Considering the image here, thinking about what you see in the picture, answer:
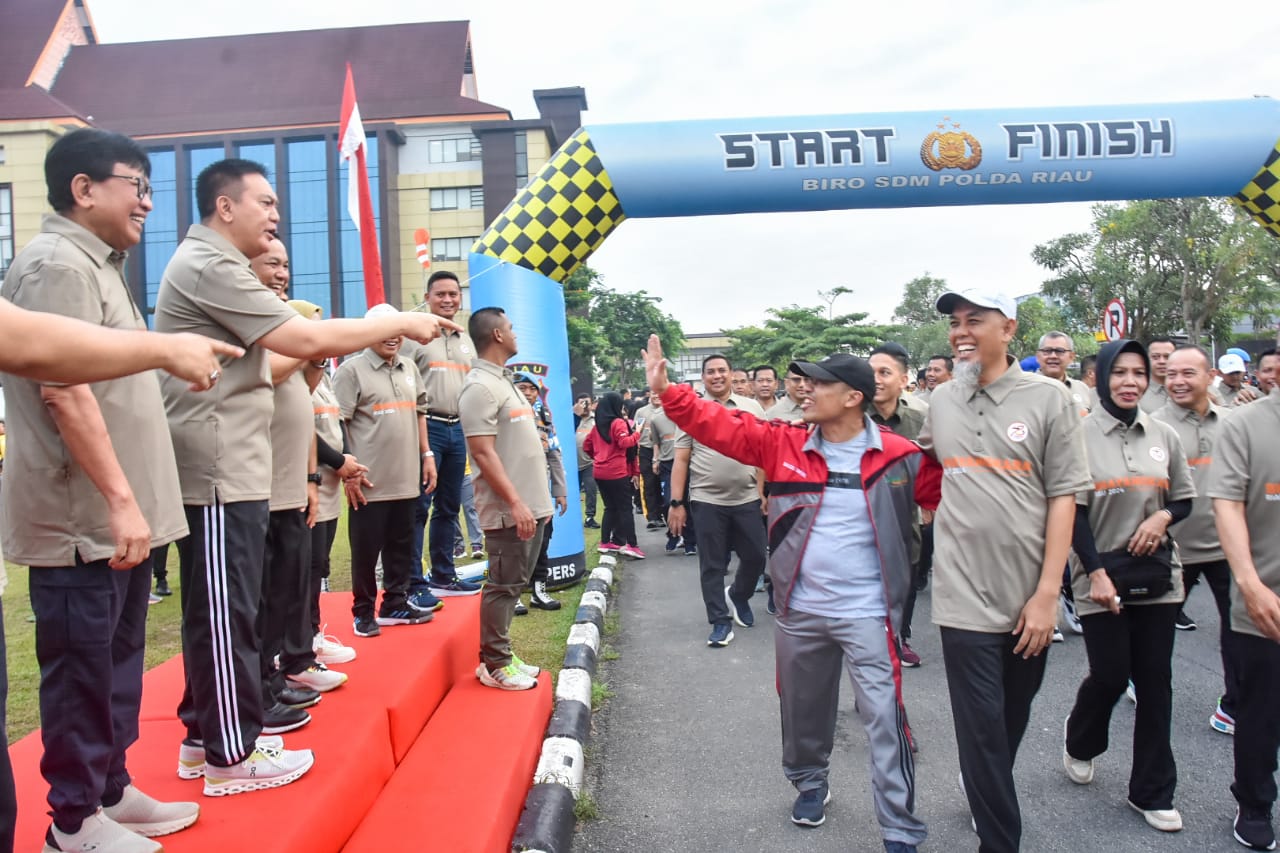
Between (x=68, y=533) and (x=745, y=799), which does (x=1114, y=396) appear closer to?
(x=745, y=799)

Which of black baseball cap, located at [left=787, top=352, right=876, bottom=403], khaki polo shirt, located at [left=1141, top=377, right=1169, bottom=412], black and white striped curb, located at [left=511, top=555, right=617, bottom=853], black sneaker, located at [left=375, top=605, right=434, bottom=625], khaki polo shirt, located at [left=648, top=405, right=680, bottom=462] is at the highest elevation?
black baseball cap, located at [left=787, top=352, right=876, bottom=403]

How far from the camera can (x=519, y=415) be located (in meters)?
4.64

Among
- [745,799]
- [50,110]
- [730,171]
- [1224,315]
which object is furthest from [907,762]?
[50,110]

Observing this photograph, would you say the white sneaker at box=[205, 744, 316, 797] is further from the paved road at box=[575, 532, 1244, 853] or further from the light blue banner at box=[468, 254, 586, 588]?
the light blue banner at box=[468, 254, 586, 588]

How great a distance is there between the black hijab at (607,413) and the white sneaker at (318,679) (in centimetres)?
648

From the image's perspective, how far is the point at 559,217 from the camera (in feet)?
25.2

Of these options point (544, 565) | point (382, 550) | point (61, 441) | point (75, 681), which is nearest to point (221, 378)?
point (61, 441)

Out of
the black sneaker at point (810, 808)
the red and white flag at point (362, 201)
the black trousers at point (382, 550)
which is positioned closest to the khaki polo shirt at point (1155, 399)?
the black sneaker at point (810, 808)

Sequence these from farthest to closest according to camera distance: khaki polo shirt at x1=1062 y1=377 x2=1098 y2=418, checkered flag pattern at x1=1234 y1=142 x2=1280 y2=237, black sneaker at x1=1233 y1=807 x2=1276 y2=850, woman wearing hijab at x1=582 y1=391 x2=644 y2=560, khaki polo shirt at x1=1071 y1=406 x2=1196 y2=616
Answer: woman wearing hijab at x1=582 y1=391 x2=644 y2=560 < checkered flag pattern at x1=1234 y1=142 x2=1280 y2=237 < khaki polo shirt at x1=1062 y1=377 x2=1098 y2=418 < khaki polo shirt at x1=1071 y1=406 x2=1196 y2=616 < black sneaker at x1=1233 y1=807 x2=1276 y2=850

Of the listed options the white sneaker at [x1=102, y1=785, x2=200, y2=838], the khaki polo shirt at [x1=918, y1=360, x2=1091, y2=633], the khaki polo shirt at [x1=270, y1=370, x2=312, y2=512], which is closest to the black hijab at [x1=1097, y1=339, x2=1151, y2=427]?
the khaki polo shirt at [x1=918, y1=360, x2=1091, y2=633]

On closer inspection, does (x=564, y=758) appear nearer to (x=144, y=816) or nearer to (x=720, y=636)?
(x=144, y=816)

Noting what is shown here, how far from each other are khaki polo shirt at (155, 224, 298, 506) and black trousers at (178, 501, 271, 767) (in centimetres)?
9

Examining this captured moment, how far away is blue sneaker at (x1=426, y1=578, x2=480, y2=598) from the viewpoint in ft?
19.4

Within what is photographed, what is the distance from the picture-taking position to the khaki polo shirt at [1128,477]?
12.0 feet
